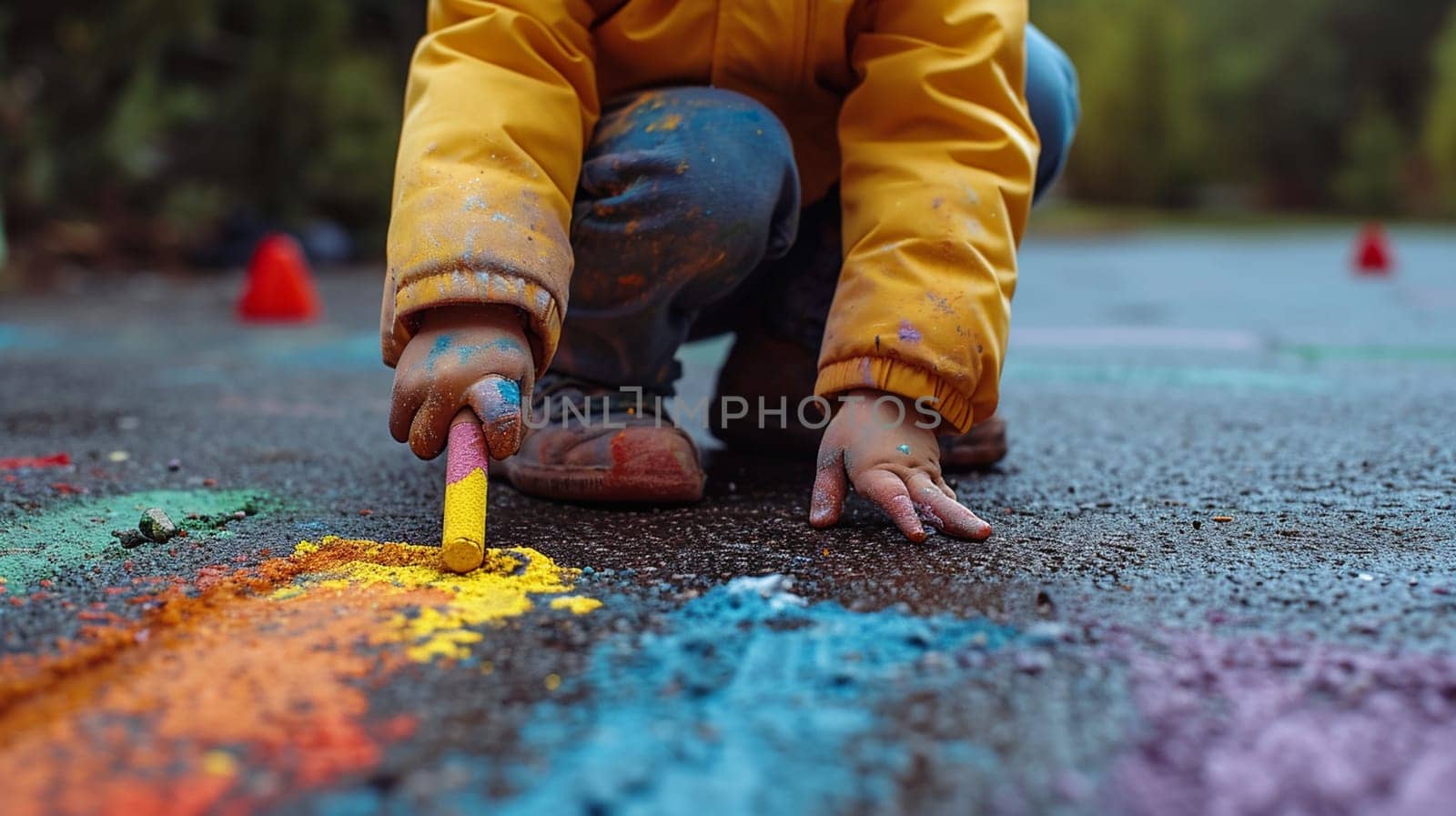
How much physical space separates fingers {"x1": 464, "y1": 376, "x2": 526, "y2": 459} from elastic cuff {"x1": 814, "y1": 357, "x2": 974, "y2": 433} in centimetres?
36

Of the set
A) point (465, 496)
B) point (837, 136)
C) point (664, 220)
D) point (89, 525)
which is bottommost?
point (89, 525)

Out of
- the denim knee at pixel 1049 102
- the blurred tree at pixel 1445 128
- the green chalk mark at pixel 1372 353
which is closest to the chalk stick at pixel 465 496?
the denim knee at pixel 1049 102

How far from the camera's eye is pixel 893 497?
1.24 m

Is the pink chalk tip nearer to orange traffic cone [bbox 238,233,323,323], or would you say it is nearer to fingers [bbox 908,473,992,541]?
fingers [bbox 908,473,992,541]

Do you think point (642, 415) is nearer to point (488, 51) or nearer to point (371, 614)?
point (488, 51)

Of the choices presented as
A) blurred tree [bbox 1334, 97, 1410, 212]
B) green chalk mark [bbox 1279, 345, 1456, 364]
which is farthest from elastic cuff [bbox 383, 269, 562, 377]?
blurred tree [bbox 1334, 97, 1410, 212]

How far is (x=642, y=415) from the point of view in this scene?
154 cm

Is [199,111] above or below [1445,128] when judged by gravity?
below

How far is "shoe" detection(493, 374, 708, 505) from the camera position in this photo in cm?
142

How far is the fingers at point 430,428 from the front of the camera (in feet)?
3.80

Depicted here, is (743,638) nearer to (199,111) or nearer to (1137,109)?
(199,111)

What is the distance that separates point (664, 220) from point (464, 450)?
1.36 feet

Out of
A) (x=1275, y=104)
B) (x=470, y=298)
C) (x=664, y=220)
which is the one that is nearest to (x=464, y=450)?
(x=470, y=298)

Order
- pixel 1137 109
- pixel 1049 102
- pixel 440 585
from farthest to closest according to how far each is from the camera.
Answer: pixel 1137 109
pixel 1049 102
pixel 440 585
